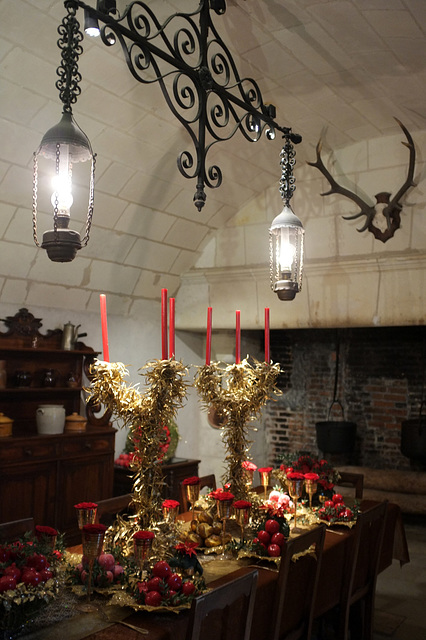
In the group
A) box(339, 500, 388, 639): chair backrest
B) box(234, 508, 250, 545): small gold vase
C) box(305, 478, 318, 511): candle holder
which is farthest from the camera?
box(305, 478, 318, 511): candle holder

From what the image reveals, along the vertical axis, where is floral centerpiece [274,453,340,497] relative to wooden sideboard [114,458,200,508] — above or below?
above

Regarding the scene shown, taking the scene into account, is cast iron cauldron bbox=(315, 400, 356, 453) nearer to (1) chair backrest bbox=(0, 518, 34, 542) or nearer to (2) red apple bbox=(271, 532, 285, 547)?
(2) red apple bbox=(271, 532, 285, 547)

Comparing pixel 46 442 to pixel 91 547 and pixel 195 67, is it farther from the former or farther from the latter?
pixel 195 67

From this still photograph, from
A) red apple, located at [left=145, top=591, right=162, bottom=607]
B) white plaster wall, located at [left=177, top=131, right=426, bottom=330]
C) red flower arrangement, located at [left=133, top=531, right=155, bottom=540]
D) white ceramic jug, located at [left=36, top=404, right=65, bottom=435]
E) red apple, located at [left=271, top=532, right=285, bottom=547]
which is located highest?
white plaster wall, located at [left=177, top=131, right=426, bottom=330]

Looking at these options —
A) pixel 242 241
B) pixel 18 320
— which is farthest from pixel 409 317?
pixel 18 320

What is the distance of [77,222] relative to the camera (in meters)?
4.62

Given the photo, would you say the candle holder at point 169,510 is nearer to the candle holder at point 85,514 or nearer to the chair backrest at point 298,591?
the candle holder at point 85,514

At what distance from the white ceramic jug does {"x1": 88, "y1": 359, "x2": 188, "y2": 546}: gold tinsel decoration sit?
8.13 feet

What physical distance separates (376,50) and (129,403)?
8.63ft

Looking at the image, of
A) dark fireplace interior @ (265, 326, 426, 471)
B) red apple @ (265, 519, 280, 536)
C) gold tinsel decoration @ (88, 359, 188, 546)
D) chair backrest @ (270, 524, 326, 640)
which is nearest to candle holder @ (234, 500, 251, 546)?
red apple @ (265, 519, 280, 536)

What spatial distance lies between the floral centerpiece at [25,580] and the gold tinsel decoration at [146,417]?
341mm

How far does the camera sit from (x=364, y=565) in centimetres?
319

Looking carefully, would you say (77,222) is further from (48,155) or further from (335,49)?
(48,155)

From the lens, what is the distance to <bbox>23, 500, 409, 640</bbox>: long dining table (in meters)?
1.86
